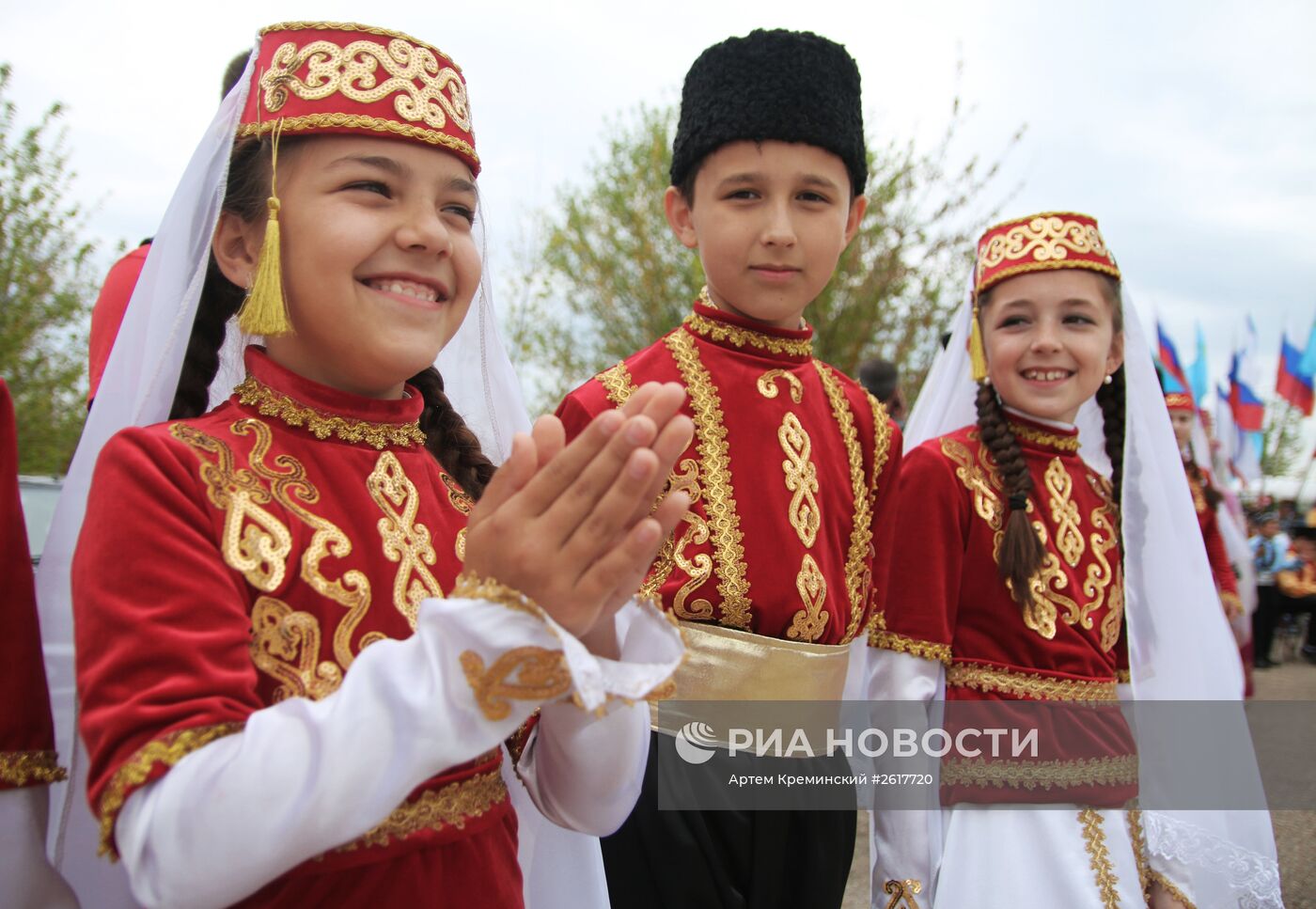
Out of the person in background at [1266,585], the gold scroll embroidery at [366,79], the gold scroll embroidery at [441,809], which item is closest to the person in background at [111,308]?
the gold scroll embroidery at [366,79]

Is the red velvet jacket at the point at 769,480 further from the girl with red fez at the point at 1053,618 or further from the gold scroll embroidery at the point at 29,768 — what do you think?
the gold scroll embroidery at the point at 29,768

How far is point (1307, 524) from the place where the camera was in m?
14.1

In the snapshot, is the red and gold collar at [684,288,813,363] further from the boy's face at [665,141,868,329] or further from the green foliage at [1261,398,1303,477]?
the green foliage at [1261,398,1303,477]

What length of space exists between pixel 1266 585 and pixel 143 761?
14.1 metres

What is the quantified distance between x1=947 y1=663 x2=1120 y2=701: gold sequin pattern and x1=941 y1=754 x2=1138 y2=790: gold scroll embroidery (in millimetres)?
151

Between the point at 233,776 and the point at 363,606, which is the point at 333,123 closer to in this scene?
the point at 363,606

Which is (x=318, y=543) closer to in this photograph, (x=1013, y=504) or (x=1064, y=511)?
(x=1013, y=504)

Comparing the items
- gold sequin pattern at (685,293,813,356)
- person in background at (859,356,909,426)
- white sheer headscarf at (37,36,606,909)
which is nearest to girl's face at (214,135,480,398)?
white sheer headscarf at (37,36,606,909)

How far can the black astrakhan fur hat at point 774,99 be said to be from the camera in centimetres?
228

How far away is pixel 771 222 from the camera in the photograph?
7.39 feet

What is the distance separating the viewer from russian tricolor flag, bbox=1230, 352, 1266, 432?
14.3m

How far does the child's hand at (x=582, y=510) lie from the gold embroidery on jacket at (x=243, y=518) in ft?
1.04

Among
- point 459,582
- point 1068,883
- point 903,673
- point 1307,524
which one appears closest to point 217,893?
point 459,582

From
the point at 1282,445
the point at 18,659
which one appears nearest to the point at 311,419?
the point at 18,659
